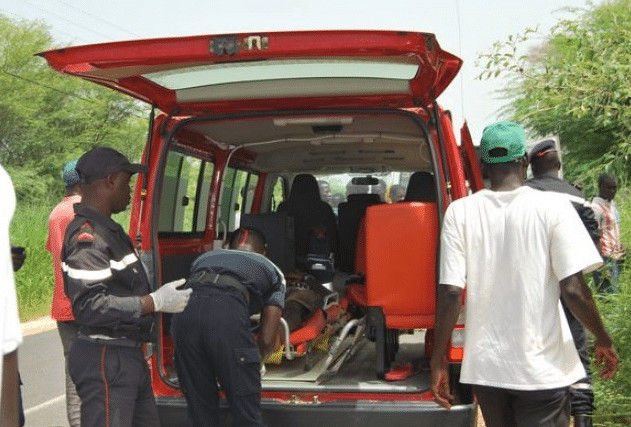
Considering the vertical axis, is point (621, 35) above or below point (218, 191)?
above

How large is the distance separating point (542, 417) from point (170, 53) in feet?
7.39

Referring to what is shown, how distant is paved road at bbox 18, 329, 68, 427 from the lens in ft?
23.8

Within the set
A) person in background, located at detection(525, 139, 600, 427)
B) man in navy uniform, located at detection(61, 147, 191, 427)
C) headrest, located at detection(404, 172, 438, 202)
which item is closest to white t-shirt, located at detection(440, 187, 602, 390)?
man in navy uniform, located at detection(61, 147, 191, 427)

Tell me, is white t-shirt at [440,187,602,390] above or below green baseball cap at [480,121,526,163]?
below

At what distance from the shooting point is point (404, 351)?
6.66 meters

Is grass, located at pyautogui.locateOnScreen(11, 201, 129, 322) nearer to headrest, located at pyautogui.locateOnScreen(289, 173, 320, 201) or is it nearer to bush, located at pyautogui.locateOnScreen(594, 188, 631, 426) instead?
headrest, located at pyautogui.locateOnScreen(289, 173, 320, 201)

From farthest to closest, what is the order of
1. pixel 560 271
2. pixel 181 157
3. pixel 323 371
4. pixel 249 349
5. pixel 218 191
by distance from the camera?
pixel 218 191
pixel 181 157
pixel 323 371
pixel 249 349
pixel 560 271

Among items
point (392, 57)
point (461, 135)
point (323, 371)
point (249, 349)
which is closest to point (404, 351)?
point (323, 371)

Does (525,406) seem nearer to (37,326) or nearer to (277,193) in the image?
(277,193)

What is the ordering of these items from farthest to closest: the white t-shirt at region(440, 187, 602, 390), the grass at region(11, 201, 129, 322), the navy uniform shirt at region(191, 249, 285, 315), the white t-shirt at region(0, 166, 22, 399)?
1. the grass at region(11, 201, 129, 322)
2. the navy uniform shirt at region(191, 249, 285, 315)
3. the white t-shirt at region(440, 187, 602, 390)
4. the white t-shirt at region(0, 166, 22, 399)

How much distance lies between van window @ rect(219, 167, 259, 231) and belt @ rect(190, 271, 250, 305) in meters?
2.65

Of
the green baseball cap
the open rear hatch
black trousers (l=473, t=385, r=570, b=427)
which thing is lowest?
black trousers (l=473, t=385, r=570, b=427)

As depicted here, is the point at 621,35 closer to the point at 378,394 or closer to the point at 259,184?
the point at 259,184

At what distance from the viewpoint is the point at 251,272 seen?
4.85m
